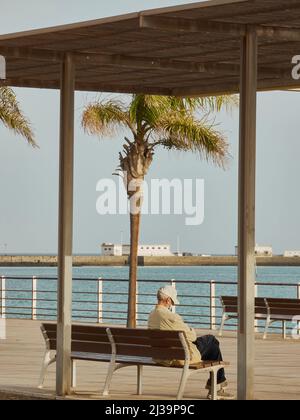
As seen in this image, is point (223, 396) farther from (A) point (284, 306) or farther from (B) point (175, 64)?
(A) point (284, 306)

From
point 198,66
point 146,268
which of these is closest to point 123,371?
point 198,66

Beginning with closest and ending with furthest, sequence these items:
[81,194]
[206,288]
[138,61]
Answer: [138,61] < [81,194] < [206,288]

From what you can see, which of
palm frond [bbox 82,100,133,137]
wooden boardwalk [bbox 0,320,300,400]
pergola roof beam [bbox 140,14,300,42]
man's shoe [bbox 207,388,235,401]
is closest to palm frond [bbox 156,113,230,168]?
palm frond [bbox 82,100,133,137]

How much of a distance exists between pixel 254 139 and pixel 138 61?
2.66 m

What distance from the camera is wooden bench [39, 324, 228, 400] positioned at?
12.8 metres

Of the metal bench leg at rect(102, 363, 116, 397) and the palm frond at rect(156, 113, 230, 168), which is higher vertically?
the palm frond at rect(156, 113, 230, 168)

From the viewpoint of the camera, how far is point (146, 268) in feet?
480

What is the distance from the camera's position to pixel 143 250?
135375 mm

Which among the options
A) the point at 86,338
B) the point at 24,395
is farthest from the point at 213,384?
the point at 24,395

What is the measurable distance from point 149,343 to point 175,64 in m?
3.40

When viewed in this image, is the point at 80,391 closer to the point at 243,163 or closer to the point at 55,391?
the point at 55,391

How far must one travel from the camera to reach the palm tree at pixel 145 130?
88.2 ft

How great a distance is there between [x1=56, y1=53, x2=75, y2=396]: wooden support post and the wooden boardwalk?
0.99ft

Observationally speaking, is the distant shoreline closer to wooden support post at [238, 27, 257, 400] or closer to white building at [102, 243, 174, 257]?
white building at [102, 243, 174, 257]
